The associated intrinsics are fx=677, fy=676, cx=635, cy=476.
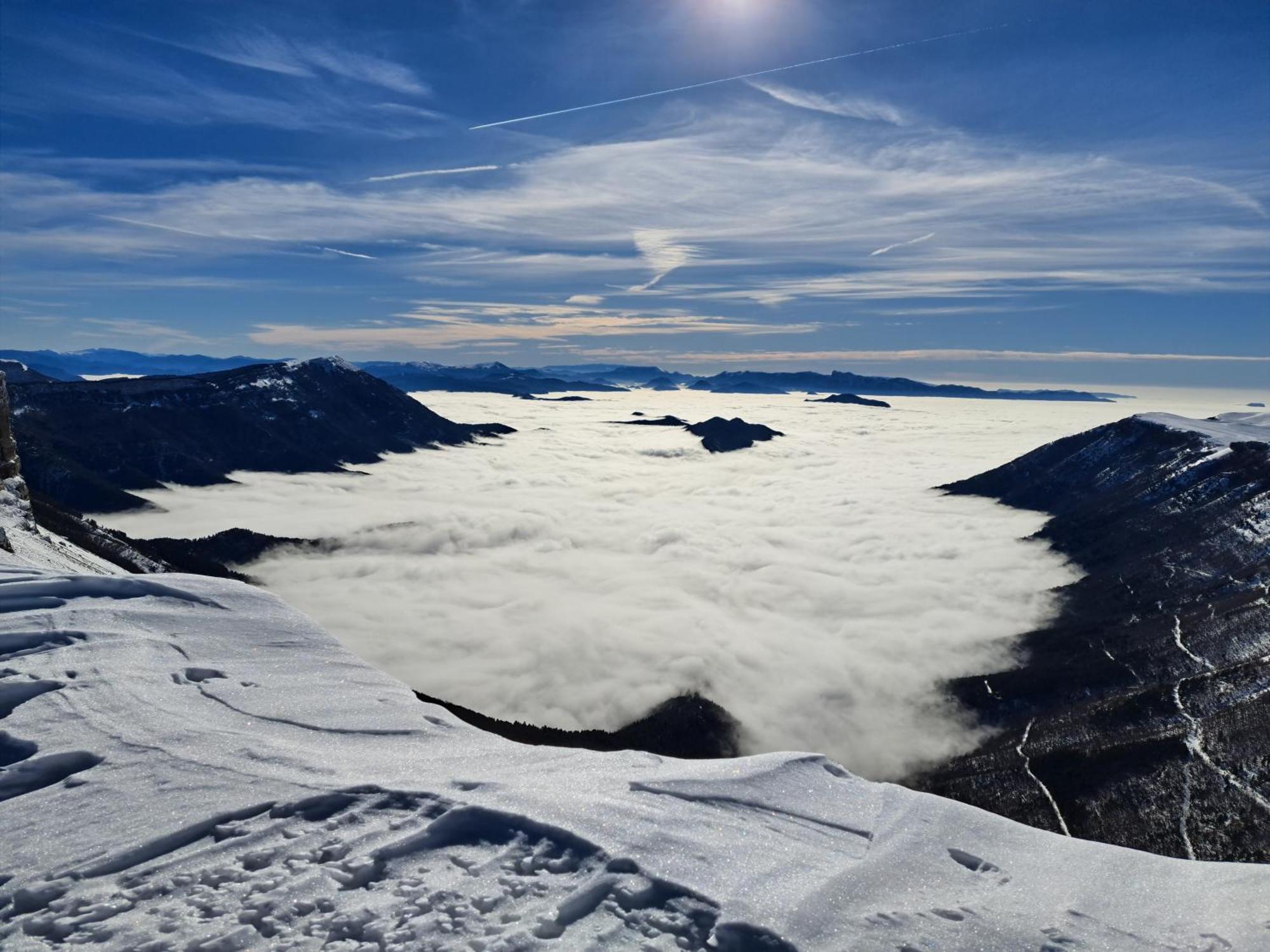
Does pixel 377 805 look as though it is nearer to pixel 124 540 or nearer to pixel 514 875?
pixel 514 875

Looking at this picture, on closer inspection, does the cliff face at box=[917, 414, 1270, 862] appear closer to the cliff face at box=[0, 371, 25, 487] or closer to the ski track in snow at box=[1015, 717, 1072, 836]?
the ski track in snow at box=[1015, 717, 1072, 836]

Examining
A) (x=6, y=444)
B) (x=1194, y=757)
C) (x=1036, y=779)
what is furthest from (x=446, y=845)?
(x=1194, y=757)

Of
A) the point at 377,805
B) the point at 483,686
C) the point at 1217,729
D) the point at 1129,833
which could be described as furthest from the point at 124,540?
the point at 1217,729

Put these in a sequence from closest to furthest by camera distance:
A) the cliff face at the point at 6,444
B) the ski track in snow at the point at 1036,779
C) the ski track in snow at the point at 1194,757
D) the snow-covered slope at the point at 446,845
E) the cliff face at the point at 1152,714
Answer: the snow-covered slope at the point at 446,845, the cliff face at the point at 6,444, the ski track in snow at the point at 1194,757, the cliff face at the point at 1152,714, the ski track in snow at the point at 1036,779

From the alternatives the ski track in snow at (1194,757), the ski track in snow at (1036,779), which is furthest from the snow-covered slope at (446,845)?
the ski track in snow at (1194,757)

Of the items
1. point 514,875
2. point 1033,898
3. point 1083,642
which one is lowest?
point 1083,642

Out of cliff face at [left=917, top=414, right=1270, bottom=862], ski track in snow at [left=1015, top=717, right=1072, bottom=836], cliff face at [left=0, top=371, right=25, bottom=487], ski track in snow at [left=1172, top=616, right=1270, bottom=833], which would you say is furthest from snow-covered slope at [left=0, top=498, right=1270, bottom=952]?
cliff face at [left=917, top=414, right=1270, bottom=862]

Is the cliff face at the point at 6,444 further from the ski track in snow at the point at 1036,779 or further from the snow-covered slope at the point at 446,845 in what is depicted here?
the ski track in snow at the point at 1036,779

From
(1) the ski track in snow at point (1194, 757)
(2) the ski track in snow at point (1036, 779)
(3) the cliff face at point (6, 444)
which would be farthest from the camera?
(2) the ski track in snow at point (1036, 779)

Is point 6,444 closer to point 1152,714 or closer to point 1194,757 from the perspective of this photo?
point 1194,757
